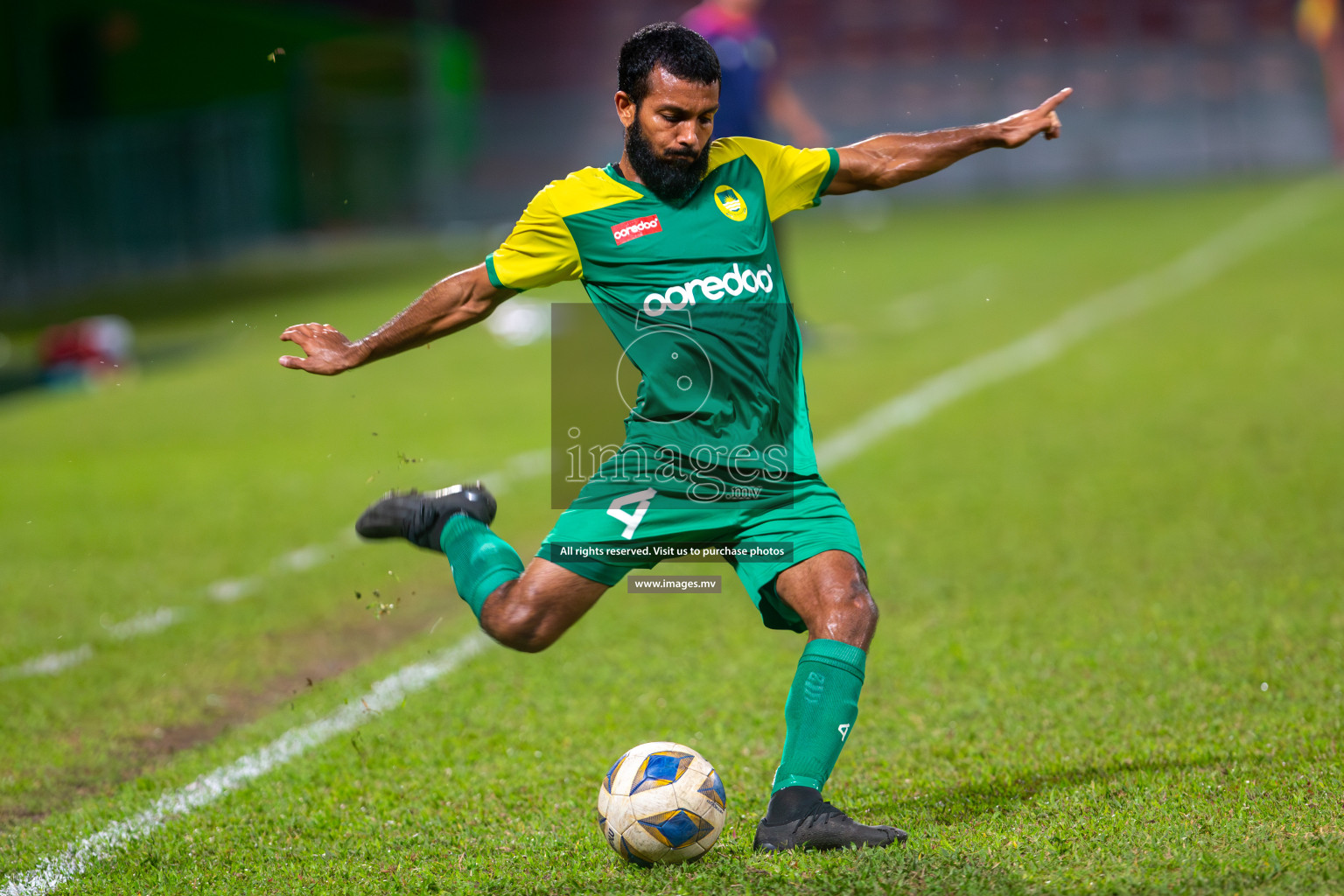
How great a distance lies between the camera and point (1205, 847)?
10.4 ft

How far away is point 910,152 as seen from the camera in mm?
3920

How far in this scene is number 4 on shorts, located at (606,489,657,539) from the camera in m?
3.56

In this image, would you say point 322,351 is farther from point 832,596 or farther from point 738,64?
point 738,64

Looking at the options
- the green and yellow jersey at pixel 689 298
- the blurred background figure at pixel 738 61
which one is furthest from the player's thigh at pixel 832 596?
the blurred background figure at pixel 738 61

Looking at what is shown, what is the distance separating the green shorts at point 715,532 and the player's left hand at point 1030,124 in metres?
1.19

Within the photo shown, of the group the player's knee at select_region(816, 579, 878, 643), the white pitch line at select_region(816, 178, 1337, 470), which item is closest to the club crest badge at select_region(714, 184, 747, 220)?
the player's knee at select_region(816, 579, 878, 643)

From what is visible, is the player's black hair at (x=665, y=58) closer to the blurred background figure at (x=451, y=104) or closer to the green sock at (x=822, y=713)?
the green sock at (x=822, y=713)

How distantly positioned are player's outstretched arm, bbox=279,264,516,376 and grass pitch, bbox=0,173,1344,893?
88 cm

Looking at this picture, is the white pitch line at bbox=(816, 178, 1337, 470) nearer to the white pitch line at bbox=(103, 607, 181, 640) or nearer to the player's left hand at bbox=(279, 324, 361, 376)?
the white pitch line at bbox=(103, 607, 181, 640)

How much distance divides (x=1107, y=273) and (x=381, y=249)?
45.6 feet

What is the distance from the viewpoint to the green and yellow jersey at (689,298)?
3.58 metres

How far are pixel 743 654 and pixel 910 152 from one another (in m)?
2.05

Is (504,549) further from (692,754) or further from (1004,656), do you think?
(1004,656)

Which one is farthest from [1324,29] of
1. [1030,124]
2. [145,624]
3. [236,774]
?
[236,774]
